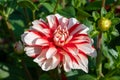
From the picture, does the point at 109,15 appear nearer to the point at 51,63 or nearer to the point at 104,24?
the point at 104,24

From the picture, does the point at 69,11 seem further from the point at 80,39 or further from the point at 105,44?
the point at 80,39

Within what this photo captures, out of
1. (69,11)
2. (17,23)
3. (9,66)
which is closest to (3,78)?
(9,66)

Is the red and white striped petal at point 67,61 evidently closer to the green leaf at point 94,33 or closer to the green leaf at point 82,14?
the green leaf at point 94,33

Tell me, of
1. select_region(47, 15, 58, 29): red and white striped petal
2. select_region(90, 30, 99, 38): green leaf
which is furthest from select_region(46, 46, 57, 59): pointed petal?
select_region(90, 30, 99, 38): green leaf

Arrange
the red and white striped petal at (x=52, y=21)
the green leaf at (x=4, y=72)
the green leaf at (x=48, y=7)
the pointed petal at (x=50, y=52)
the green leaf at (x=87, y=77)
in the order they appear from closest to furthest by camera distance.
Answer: the pointed petal at (x=50, y=52) < the red and white striped petal at (x=52, y=21) < the green leaf at (x=87, y=77) < the green leaf at (x=48, y=7) < the green leaf at (x=4, y=72)

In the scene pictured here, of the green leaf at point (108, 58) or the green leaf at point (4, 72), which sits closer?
the green leaf at point (108, 58)

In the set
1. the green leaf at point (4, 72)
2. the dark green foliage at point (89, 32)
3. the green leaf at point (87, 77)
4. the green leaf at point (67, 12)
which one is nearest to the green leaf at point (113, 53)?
the dark green foliage at point (89, 32)

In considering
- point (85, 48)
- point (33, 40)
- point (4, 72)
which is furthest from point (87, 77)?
point (4, 72)
